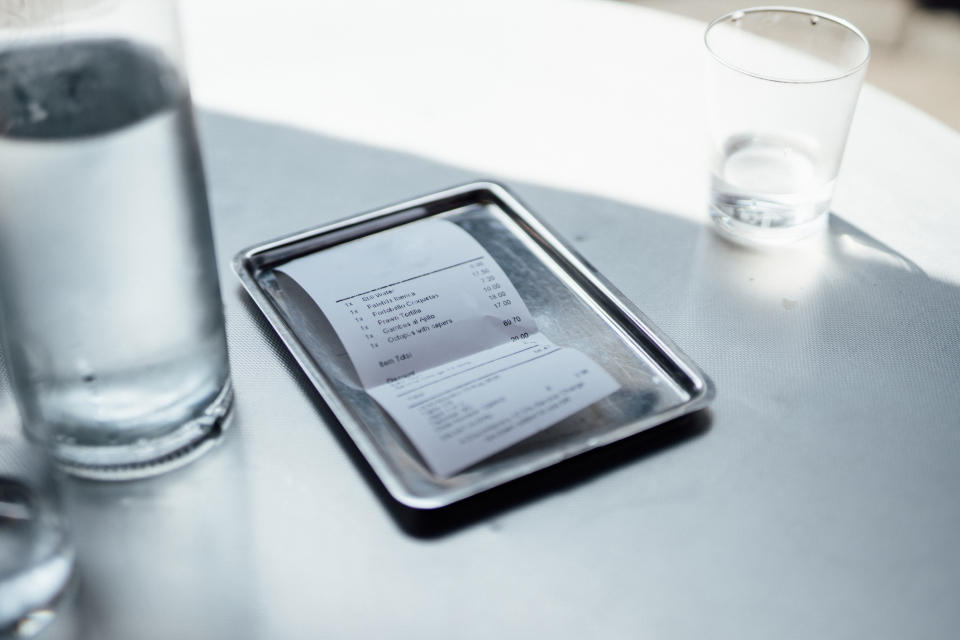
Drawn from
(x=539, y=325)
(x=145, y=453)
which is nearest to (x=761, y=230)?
(x=539, y=325)

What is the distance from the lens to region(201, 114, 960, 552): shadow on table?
1.65ft

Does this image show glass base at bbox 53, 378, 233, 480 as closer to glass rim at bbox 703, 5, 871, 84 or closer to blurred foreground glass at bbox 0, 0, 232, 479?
blurred foreground glass at bbox 0, 0, 232, 479

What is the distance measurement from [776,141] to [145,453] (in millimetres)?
428

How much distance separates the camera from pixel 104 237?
0.41 metres

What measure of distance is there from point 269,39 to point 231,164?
0.58 ft

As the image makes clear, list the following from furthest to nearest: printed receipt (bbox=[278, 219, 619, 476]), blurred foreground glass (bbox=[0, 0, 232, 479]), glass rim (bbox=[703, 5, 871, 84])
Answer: glass rim (bbox=[703, 5, 871, 84])
printed receipt (bbox=[278, 219, 619, 476])
blurred foreground glass (bbox=[0, 0, 232, 479])

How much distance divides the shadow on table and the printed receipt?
0.09 feet

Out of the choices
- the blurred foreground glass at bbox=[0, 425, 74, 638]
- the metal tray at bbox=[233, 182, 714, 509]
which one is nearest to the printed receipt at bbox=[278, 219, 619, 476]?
the metal tray at bbox=[233, 182, 714, 509]

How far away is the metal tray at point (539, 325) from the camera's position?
48 centimetres

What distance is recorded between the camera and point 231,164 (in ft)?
2.32

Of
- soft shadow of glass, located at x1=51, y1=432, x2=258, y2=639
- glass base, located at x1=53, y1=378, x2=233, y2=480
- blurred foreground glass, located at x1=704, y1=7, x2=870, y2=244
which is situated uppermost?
blurred foreground glass, located at x1=704, y1=7, x2=870, y2=244

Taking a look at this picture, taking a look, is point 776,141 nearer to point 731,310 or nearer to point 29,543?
point 731,310

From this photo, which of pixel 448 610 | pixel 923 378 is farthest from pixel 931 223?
pixel 448 610

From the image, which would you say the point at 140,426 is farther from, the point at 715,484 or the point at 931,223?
the point at 931,223
